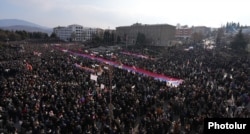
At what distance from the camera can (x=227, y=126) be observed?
6527mm

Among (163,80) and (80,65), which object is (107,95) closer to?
(163,80)

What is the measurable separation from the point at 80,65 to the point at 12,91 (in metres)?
12.6

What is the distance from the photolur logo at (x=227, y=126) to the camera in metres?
6.41

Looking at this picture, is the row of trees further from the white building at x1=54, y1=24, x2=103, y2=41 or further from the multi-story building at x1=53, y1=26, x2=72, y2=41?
the multi-story building at x1=53, y1=26, x2=72, y2=41

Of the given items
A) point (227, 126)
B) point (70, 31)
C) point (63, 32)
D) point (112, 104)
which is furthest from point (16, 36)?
point (227, 126)

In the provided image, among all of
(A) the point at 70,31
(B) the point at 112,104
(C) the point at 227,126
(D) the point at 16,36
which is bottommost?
(B) the point at 112,104

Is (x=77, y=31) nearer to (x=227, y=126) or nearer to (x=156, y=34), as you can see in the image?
(x=156, y=34)

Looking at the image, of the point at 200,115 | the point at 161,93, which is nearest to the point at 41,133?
the point at 200,115

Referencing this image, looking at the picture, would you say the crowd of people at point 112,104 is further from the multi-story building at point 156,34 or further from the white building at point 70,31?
the white building at point 70,31

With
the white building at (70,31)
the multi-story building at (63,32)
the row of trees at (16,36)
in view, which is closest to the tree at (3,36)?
the row of trees at (16,36)

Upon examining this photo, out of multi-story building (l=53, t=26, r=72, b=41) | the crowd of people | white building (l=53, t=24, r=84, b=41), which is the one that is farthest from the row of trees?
multi-story building (l=53, t=26, r=72, b=41)

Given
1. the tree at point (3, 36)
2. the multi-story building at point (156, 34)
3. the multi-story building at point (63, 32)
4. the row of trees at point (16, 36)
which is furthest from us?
the multi-story building at point (63, 32)

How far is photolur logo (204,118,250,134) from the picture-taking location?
6410 mm

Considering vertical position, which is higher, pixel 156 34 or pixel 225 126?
pixel 156 34
